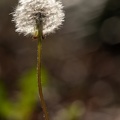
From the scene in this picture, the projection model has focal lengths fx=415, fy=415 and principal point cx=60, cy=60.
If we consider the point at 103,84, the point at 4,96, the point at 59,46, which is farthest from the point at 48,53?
the point at 4,96

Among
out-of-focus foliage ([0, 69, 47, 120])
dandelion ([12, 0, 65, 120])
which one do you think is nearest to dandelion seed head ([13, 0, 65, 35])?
dandelion ([12, 0, 65, 120])

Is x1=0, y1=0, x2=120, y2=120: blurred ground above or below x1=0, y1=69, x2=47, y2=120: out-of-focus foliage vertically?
below

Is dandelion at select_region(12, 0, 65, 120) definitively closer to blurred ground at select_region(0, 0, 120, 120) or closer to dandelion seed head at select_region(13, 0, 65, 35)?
dandelion seed head at select_region(13, 0, 65, 35)

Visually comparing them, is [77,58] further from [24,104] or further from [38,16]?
[38,16]

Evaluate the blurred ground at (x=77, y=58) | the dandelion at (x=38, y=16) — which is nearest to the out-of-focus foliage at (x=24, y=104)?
the blurred ground at (x=77, y=58)

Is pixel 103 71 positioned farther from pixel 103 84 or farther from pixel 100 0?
pixel 100 0

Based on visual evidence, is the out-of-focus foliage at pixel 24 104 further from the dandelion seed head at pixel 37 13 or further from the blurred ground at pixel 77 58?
the dandelion seed head at pixel 37 13

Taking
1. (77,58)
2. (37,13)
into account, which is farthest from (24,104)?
(77,58)
